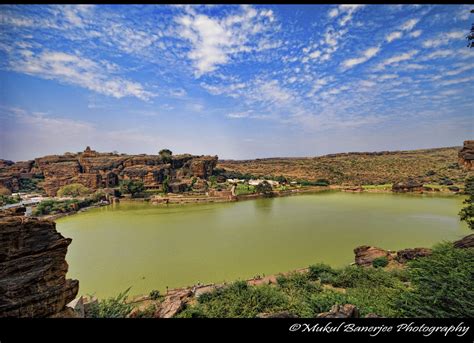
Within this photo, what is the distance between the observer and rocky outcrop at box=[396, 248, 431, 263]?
21.9ft

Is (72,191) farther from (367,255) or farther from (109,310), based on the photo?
(367,255)

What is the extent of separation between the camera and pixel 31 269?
288 centimetres

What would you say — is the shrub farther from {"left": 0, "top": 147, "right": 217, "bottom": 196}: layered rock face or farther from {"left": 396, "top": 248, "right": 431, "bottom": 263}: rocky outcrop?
{"left": 0, "top": 147, "right": 217, "bottom": 196}: layered rock face

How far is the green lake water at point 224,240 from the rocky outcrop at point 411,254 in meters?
1.56

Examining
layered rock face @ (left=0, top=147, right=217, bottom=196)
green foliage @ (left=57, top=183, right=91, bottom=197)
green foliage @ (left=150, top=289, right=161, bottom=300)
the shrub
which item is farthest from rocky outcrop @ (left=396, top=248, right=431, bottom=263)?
green foliage @ (left=57, top=183, right=91, bottom=197)

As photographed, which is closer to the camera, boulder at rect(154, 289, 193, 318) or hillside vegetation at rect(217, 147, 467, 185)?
boulder at rect(154, 289, 193, 318)

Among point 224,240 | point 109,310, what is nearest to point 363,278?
point 109,310

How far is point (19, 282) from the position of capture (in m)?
2.68

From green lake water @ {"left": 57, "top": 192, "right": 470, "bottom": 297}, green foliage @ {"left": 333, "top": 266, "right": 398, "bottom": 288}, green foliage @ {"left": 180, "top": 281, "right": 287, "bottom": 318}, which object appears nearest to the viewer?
green foliage @ {"left": 180, "top": 281, "right": 287, "bottom": 318}

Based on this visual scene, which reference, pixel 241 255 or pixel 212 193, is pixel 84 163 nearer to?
pixel 212 193

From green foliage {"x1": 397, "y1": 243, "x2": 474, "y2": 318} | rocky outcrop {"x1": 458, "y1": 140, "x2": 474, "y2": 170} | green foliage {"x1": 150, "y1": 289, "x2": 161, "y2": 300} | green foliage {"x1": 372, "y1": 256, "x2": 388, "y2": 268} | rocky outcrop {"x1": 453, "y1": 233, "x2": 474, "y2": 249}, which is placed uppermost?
rocky outcrop {"x1": 458, "y1": 140, "x2": 474, "y2": 170}

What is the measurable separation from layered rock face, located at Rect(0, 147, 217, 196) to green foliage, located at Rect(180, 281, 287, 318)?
23.7 m
